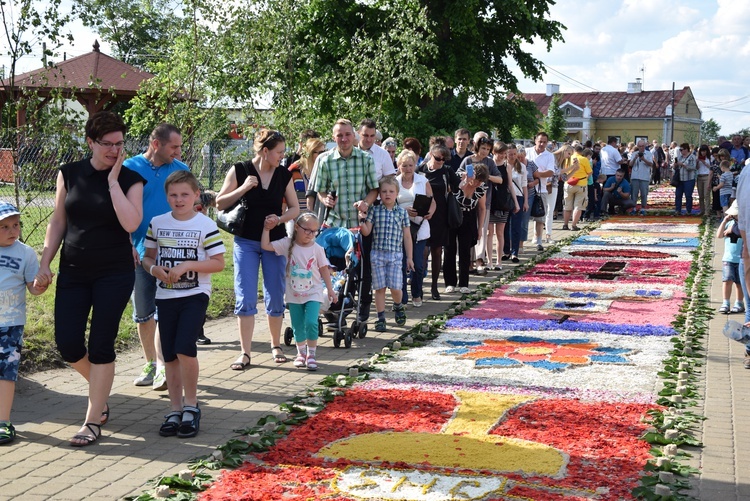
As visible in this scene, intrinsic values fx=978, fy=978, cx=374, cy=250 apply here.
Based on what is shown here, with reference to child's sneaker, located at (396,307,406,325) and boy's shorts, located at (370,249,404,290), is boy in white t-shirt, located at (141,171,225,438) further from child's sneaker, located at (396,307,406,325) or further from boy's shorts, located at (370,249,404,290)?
child's sneaker, located at (396,307,406,325)

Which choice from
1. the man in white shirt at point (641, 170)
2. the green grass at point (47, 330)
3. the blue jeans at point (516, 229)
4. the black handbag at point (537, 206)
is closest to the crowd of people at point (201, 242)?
the green grass at point (47, 330)

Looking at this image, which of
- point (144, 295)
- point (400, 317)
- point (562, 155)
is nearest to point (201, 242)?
point (144, 295)

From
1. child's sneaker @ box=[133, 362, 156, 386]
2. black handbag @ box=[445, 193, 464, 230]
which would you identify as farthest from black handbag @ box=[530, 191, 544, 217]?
child's sneaker @ box=[133, 362, 156, 386]

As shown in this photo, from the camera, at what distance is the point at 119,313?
6762 mm

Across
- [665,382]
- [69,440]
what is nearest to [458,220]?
[665,382]

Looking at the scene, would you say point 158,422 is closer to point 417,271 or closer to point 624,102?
point 417,271

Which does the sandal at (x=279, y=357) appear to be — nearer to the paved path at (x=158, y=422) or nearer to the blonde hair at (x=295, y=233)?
the paved path at (x=158, y=422)

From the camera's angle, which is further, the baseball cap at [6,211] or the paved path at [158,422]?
the baseball cap at [6,211]

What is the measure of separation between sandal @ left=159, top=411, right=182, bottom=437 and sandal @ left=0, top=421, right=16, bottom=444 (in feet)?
3.23

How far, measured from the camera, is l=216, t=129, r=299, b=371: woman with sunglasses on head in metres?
8.91

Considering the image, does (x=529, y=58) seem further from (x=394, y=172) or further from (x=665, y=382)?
(x=665, y=382)

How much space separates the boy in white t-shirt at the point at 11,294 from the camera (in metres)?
6.66

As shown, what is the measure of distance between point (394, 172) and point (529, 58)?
102 feet

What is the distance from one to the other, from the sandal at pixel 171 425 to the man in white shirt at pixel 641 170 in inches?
899
